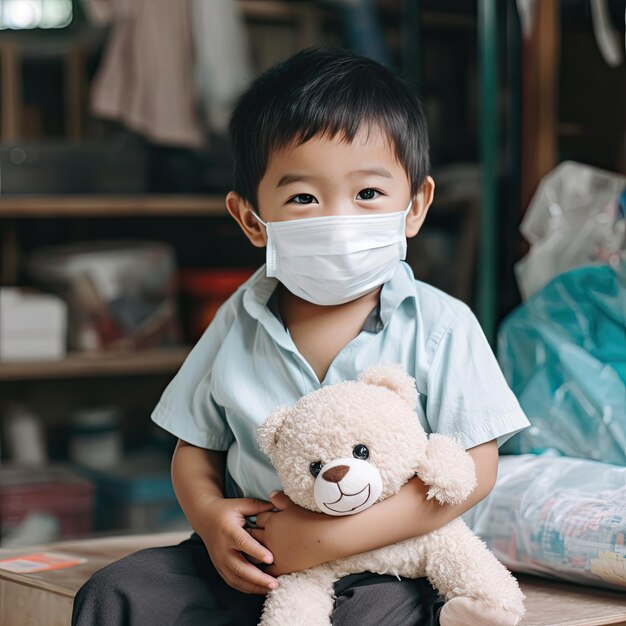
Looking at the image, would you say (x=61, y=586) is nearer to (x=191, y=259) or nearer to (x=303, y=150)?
(x=303, y=150)

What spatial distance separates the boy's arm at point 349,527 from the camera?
0.96 metres

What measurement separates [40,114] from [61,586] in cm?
169

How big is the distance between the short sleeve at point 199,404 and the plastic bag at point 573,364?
452 millimetres

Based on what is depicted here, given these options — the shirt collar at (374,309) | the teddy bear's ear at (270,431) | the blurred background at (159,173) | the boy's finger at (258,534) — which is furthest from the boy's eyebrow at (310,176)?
the blurred background at (159,173)

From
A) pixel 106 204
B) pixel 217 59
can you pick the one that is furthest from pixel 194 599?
pixel 217 59

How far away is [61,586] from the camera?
1169mm

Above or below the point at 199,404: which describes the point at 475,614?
below

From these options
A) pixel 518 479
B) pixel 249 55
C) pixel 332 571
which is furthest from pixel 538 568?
pixel 249 55

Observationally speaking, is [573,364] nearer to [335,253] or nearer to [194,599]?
[335,253]

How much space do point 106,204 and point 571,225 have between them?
3.89ft

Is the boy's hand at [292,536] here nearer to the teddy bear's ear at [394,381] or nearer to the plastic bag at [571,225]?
the teddy bear's ear at [394,381]

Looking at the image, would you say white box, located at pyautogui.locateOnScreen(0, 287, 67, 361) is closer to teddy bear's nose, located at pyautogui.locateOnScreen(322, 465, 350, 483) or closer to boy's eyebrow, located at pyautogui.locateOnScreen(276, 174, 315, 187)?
boy's eyebrow, located at pyautogui.locateOnScreen(276, 174, 315, 187)

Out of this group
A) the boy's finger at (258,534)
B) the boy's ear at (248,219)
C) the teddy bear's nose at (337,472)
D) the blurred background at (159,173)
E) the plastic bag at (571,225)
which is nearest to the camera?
the teddy bear's nose at (337,472)

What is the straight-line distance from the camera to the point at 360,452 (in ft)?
3.07
